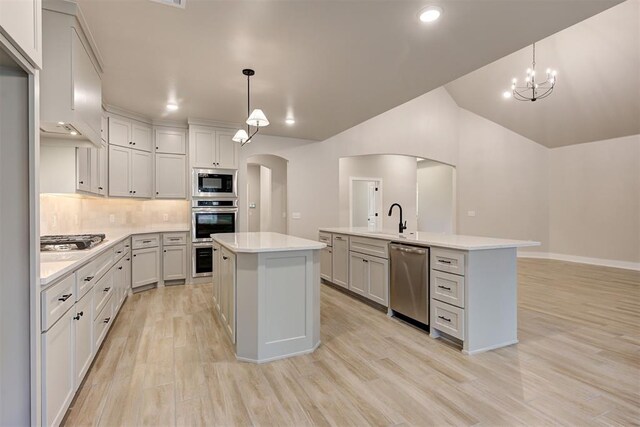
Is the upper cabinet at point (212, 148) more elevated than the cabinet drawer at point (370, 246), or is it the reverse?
the upper cabinet at point (212, 148)

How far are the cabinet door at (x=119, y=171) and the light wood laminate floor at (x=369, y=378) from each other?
69.4 inches

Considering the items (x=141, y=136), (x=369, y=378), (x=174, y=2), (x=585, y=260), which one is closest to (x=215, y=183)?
(x=141, y=136)

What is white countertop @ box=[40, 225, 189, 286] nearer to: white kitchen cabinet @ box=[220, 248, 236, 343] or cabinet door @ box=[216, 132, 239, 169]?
white kitchen cabinet @ box=[220, 248, 236, 343]

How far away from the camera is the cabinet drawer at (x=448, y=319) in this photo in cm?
276

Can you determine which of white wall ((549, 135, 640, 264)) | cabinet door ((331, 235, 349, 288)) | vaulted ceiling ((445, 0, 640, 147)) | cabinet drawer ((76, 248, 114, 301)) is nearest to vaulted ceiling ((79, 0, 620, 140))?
cabinet drawer ((76, 248, 114, 301))

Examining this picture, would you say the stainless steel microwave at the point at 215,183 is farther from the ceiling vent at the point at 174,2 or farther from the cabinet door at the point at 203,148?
the ceiling vent at the point at 174,2

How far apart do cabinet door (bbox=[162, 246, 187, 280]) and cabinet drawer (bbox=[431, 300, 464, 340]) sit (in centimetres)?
371

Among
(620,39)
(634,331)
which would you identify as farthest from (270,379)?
(620,39)

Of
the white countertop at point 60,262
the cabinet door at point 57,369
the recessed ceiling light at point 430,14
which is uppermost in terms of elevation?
the recessed ceiling light at point 430,14

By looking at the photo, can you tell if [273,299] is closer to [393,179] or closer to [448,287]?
[448,287]

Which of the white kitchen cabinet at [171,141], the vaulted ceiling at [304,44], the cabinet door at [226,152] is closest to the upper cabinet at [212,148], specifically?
the cabinet door at [226,152]

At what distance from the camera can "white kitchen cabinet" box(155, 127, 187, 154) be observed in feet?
16.6

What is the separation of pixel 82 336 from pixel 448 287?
8.99 ft

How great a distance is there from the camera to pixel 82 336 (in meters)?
2.13
